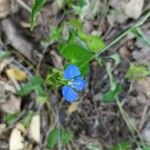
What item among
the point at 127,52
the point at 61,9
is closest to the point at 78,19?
the point at 61,9

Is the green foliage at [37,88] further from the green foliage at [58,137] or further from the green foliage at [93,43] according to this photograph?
the green foliage at [93,43]

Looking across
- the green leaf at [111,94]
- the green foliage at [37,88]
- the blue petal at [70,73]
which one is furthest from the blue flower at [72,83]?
the green foliage at [37,88]

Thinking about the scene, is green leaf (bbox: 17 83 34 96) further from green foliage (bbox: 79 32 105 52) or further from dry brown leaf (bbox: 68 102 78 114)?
green foliage (bbox: 79 32 105 52)

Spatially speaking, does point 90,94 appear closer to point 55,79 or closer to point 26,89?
point 26,89

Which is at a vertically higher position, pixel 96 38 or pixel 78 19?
pixel 78 19

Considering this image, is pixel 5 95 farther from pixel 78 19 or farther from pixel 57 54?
pixel 78 19

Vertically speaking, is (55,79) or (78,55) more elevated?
(78,55)

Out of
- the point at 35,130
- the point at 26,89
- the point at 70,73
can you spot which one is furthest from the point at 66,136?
the point at 70,73
